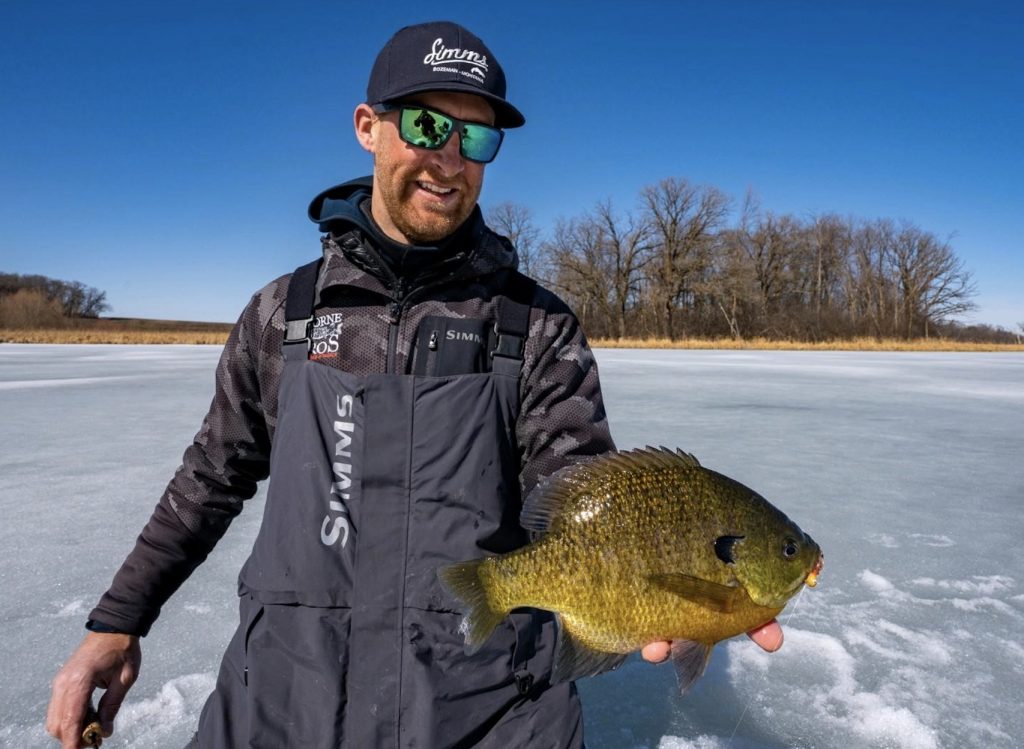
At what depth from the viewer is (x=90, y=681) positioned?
1711 mm

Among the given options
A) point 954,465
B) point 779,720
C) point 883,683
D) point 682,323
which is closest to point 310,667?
point 779,720

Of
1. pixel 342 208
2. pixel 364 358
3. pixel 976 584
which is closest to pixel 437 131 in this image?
pixel 342 208

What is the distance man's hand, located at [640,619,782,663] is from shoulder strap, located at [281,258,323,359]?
3.92 feet

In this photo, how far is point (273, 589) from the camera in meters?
1.66

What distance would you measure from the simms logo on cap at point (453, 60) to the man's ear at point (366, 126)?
271 millimetres

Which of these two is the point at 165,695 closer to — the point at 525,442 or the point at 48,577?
the point at 48,577

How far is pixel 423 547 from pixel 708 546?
2.26 feet

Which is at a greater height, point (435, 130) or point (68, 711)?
point (435, 130)

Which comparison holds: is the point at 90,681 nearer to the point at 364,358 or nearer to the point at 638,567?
the point at 364,358

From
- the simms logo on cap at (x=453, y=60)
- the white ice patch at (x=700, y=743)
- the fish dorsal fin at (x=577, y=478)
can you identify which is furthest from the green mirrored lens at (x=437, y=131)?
the white ice patch at (x=700, y=743)

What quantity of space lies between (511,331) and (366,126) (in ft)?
2.81

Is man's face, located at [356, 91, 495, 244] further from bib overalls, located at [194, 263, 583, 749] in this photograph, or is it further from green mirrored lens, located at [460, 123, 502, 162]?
bib overalls, located at [194, 263, 583, 749]

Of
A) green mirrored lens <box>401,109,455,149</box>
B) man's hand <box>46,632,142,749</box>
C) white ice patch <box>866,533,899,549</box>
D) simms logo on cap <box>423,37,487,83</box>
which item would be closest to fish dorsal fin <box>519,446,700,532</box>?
green mirrored lens <box>401,109,455,149</box>

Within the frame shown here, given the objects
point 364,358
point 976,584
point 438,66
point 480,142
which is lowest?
point 976,584
